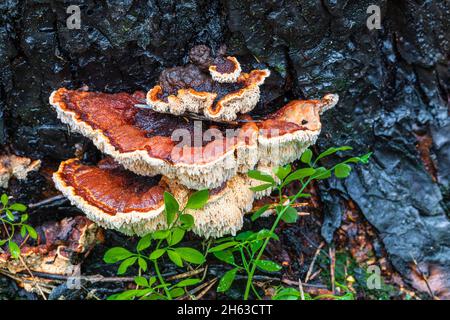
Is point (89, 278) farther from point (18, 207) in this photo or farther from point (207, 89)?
point (207, 89)

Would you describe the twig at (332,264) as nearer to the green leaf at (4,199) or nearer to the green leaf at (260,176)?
the green leaf at (260,176)

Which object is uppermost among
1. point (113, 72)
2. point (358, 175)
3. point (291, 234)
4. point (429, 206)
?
point (113, 72)

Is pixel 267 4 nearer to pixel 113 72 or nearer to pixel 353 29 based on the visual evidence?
pixel 353 29

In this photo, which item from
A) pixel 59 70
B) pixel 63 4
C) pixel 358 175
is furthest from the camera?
pixel 358 175

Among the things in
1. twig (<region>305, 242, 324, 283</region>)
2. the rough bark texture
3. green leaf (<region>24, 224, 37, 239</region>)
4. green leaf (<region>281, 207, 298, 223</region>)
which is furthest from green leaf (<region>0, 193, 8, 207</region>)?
twig (<region>305, 242, 324, 283</region>)

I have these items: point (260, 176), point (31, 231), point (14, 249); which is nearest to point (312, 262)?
point (260, 176)
